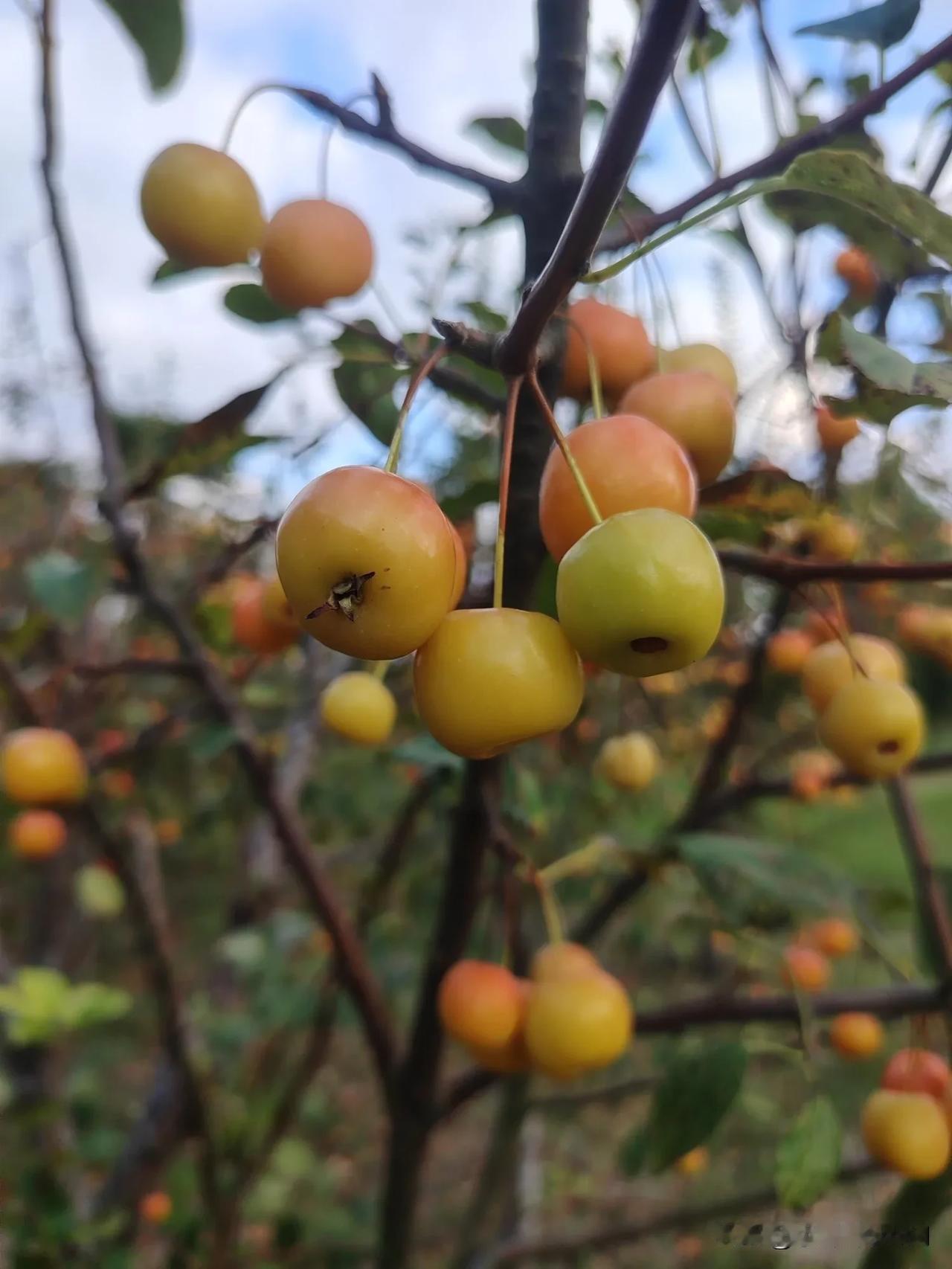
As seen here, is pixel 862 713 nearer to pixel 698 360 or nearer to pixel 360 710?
pixel 698 360

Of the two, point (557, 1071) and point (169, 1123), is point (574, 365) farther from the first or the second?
point (169, 1123)

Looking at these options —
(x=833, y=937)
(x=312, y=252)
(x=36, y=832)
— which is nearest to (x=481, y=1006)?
(x=312, y=252)

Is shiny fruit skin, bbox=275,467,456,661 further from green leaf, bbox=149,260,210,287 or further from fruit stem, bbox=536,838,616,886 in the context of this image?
fruit stem, bbox=536,838,616,886

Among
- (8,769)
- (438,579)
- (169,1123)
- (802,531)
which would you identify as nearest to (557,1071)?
(438,579)

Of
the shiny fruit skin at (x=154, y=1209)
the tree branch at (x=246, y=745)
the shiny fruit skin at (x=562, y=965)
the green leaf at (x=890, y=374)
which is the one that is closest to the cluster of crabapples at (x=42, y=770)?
the tree branch at (x=246, y=745)

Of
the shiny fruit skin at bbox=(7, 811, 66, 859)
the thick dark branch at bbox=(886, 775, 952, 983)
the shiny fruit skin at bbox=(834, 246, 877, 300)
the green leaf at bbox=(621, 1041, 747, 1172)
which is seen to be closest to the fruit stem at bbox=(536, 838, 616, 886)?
the green leaf at bbox=(621, 1041, 747, 1172)
